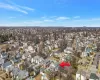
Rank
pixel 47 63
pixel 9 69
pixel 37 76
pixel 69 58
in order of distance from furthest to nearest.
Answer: pixel 69 58 < pixel 47 63 < pixel 9 69 < pixel 37 76

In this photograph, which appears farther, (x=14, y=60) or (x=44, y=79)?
(x=14, y=60)

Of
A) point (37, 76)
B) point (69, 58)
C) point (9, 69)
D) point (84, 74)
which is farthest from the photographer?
point (69, 58)

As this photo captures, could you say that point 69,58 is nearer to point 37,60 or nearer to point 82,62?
point 82,62

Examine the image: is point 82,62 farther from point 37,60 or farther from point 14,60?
point 14,60

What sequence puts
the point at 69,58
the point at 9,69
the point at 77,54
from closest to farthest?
the point at 9,69 → the point at 69,58 → the point at 77,54

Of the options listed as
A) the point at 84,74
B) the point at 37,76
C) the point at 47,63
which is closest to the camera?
the point at 84,74

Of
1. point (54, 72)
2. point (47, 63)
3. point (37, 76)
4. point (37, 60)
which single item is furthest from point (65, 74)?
point (37, 60)

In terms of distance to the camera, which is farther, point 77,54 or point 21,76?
point 77,54

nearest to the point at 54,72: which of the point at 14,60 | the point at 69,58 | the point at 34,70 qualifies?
the point at 34,70
